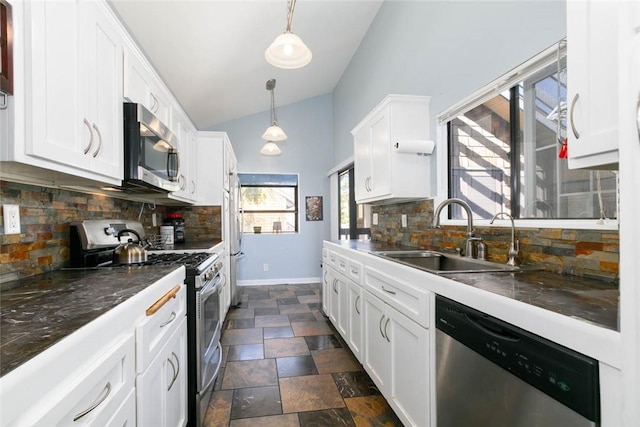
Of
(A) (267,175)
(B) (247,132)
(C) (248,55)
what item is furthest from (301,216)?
(C) (248,55)

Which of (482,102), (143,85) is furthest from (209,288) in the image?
(482,102)

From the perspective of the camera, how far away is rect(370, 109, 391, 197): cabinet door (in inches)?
97.4

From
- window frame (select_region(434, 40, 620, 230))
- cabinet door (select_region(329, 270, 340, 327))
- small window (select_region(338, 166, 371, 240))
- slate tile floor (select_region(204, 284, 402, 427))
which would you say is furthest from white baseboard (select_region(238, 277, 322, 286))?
window frame (select_region(434, 40, 620, 230))

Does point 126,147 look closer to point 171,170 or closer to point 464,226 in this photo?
point 171,170

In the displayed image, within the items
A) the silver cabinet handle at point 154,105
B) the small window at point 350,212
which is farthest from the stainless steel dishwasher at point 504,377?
the small window at point 350,212

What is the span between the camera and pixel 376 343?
1930mm

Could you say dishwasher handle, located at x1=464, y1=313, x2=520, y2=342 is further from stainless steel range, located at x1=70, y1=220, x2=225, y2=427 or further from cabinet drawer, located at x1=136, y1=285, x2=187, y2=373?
stainless steel range, located at x1=70, y1=220, x2=225, y2=427

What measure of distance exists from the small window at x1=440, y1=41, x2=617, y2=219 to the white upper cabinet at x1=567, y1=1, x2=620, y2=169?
1.34 feet

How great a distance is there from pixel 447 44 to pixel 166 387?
2.65 m

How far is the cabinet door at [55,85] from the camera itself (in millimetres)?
966

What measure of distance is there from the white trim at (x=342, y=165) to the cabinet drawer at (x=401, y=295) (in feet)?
8.13

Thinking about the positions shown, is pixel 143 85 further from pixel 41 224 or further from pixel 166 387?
pixel 166 387

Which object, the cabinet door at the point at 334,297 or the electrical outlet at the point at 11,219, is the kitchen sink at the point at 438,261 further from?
the electrical outlet at the point at 11,219

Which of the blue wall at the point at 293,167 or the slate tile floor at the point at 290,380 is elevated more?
the blue wall at the point at 293,167
